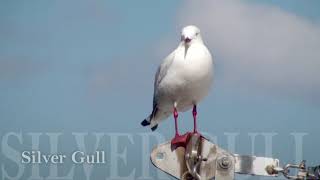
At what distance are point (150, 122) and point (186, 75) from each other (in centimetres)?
199

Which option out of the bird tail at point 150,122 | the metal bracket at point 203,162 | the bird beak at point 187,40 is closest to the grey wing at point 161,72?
the bird beak at point 187,40

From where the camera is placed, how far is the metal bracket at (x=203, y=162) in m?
3.08

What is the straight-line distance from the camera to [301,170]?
2854 mm

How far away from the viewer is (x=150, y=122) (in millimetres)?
7688

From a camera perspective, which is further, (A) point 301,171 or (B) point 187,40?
(B) point 187,40

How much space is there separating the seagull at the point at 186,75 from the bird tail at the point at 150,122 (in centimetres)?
109

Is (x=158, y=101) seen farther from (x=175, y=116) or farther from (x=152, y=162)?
(x=152, y=162)

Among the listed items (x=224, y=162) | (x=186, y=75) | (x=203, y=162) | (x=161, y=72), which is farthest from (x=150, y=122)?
(x=224, y=162)

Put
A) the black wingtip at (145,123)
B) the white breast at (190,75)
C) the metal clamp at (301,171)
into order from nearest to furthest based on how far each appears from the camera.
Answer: the metal clamp at (301,171) < the white breast at (190,75) < the black wingtip at (145,123)

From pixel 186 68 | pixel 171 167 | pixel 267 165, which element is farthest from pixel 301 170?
pixel 186 68

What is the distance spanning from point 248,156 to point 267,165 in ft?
0.40

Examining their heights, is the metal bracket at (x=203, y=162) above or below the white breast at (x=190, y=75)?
below

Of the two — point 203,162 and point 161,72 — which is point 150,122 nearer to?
point 161,72

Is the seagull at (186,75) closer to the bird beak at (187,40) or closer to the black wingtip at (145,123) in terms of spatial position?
the bird beak at (187,40)
